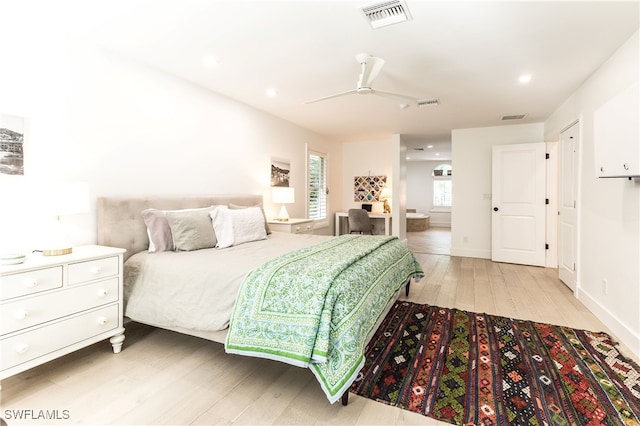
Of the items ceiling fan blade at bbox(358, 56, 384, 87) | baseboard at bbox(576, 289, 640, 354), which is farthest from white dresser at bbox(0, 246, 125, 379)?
baseboard at bbox(576, 289, 640, 354)

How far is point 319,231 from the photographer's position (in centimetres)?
657

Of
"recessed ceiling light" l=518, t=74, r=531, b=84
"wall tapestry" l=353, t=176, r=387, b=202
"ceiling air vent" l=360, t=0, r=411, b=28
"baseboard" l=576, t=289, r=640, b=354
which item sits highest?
"recessed ceiling light" l=518, t=74, r=531, b=84

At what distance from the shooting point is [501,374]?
2.07m

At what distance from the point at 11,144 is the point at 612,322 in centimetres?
503

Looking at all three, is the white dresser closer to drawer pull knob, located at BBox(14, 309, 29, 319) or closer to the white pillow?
drawer pull knob, located at BBox(14, 309, 29, 319)

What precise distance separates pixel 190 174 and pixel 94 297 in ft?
5.71

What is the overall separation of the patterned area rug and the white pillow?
62.8 inches

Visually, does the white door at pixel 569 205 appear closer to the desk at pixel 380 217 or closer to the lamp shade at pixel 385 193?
the desk at pixel 380 217

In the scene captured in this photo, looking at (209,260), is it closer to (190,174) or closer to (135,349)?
(135,349)

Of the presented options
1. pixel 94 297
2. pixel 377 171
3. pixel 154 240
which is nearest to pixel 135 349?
pixel 94 297

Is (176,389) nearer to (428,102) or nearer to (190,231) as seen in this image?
(190,231)

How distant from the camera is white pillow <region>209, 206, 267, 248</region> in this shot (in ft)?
10.1

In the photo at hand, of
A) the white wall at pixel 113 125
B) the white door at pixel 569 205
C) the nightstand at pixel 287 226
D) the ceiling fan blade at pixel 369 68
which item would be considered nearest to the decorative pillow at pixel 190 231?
the white wall at pixel 113 125

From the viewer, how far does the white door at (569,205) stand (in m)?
3.88
